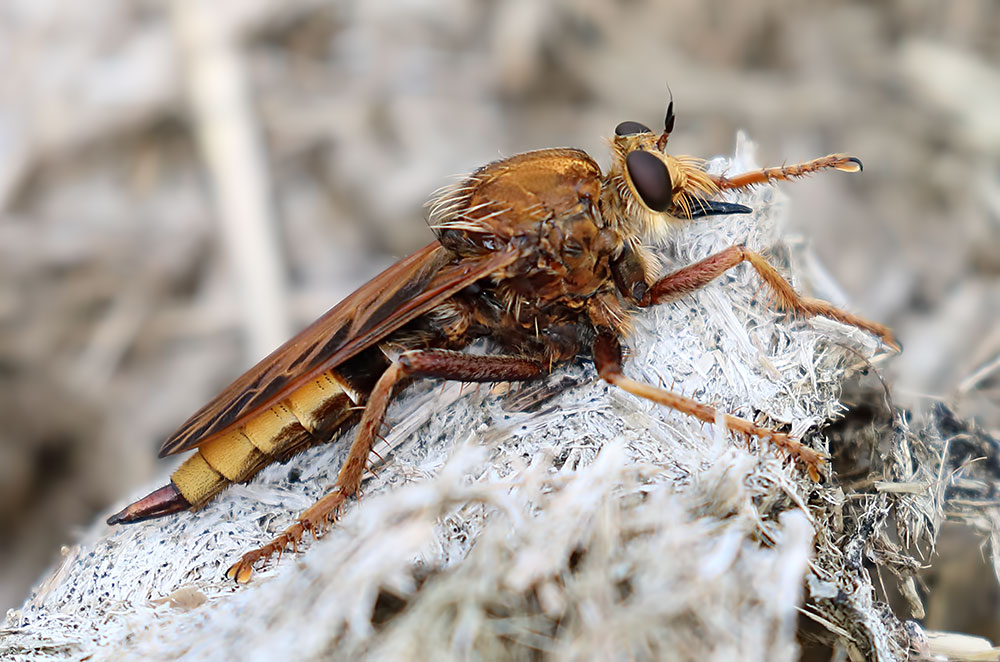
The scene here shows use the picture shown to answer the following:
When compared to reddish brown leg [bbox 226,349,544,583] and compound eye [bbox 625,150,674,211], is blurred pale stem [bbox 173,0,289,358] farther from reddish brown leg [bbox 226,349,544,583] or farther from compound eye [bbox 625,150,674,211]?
compound eye [bbox 625,150,674,211]

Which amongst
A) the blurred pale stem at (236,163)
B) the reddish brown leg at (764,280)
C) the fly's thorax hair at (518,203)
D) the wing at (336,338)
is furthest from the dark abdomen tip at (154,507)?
the reddish brown leg at (764,280)

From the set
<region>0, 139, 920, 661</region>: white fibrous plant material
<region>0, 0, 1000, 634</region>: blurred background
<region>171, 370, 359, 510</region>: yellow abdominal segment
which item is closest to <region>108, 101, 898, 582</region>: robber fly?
<region>171, 370, 359, 510</region>: yellow abdominal segment

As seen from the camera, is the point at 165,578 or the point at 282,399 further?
the point at 282,399

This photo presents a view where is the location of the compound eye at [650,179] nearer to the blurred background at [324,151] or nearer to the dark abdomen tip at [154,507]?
the blurred background at [324,151]

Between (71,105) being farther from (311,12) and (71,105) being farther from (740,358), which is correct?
(740,358)

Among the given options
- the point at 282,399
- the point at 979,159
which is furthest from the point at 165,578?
the point at 979,159

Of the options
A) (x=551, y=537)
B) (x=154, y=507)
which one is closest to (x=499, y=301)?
(x=551, y=537)

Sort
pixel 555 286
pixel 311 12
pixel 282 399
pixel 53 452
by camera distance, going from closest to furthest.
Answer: pixel 282 399 → pixel 555 286 → pixel 53 452 → pixel 311 12
